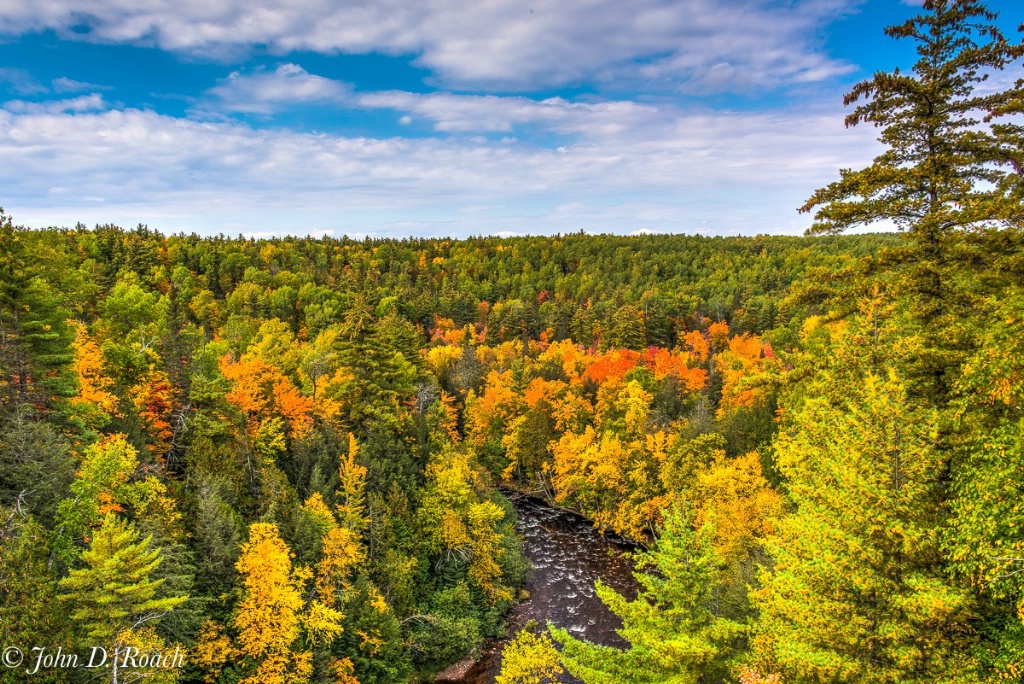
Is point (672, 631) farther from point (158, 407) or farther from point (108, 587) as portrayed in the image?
point (158, 407)

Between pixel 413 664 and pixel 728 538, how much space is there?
19.4m

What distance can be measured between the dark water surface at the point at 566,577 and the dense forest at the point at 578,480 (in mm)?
1440

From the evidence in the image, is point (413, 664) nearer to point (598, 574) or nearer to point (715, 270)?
point (598, 574)

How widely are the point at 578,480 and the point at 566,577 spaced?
26.0ft

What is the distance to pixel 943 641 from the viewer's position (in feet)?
30.4

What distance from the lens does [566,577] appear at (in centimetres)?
4028

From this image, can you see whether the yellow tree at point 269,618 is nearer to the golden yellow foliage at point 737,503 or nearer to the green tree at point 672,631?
the green tree at point 672,631

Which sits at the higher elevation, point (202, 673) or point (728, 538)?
point (728, 538)

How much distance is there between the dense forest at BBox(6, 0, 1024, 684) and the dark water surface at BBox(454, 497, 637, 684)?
56.7 inches

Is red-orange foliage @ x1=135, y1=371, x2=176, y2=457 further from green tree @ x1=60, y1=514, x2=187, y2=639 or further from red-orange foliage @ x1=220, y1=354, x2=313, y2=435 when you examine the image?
green tree @ x1=60, y1=514, x2=187, y2=639

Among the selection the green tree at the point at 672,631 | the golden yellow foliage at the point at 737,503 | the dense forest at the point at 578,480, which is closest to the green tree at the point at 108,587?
the dense forest at the point at 578,480

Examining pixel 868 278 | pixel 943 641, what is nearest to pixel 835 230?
pixel 868 278

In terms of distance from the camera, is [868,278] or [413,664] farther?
[413,664]

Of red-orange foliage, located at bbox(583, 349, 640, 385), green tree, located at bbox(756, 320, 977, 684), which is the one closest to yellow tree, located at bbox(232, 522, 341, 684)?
green tree, located at bbox(756, 320, 977, 684)
